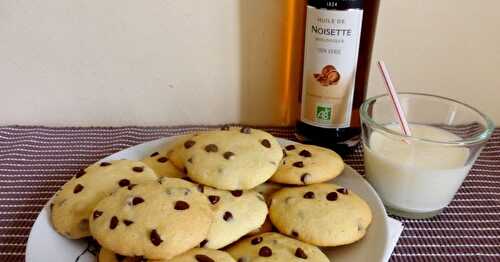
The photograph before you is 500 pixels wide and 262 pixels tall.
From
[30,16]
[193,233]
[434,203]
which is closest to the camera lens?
[193,233]

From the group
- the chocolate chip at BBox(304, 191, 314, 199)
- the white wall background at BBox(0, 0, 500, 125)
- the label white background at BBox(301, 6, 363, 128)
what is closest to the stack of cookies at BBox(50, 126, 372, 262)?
the chocolate chip at BBox(304, 191, 314, 199)

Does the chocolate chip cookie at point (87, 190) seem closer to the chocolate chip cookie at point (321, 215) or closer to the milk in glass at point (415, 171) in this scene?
the chocolate chip cookie at point (321, 215)

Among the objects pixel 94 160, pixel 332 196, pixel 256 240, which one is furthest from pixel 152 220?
pixel 94 160

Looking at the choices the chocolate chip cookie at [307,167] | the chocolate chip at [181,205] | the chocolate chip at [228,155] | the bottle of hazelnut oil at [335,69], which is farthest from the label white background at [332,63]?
the chocolate chip at [181,205]

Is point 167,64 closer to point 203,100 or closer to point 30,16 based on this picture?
point 203,100

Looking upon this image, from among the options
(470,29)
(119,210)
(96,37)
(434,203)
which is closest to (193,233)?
(119,210)
